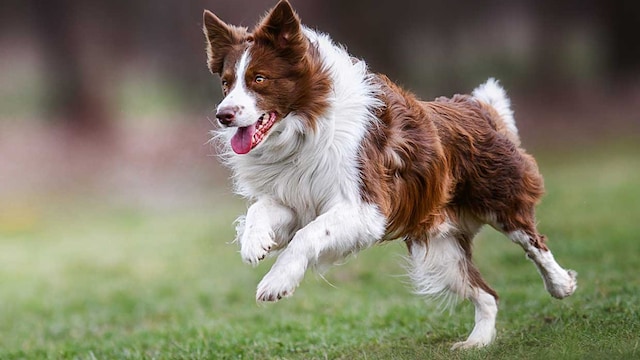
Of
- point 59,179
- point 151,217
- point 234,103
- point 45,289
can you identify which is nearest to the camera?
point 234,103

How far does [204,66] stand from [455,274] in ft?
65.8

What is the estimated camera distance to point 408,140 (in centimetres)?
664

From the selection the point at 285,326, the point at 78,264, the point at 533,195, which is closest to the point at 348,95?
the point at 533,195

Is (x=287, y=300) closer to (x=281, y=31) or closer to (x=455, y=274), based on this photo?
(x=455, y=274)

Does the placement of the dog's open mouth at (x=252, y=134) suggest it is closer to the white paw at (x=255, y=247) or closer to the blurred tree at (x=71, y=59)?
the white paw at (x=255, y=247)

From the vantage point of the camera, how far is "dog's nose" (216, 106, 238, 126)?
5.89 metres

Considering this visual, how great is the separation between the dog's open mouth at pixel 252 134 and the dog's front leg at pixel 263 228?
0.42 meters

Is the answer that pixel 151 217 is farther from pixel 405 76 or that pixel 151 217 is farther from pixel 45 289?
pixel 405 76

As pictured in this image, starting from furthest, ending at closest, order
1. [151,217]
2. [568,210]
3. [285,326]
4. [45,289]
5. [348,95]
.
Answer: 1. [151,217]
2. [568,210]
3. [45,289]
4. [285,326]
5. [348,95]

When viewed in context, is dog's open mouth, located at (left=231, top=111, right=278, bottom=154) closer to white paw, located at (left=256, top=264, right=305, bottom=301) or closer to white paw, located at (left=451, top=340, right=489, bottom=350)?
white paw, located at (left=256, top=264, right=305, bottom=301)

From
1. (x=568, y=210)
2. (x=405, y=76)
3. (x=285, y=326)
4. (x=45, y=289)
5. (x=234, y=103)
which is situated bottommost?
(x=45, y=289)

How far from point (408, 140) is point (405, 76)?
2127cm

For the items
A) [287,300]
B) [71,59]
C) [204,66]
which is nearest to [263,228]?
[287,300]

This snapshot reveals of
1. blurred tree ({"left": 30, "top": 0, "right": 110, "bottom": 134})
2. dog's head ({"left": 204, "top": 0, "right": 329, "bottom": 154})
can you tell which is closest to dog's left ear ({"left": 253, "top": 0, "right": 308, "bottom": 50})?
dog's head ({"left": 204, "top": 0, "right": 329, "bottom": 154})
